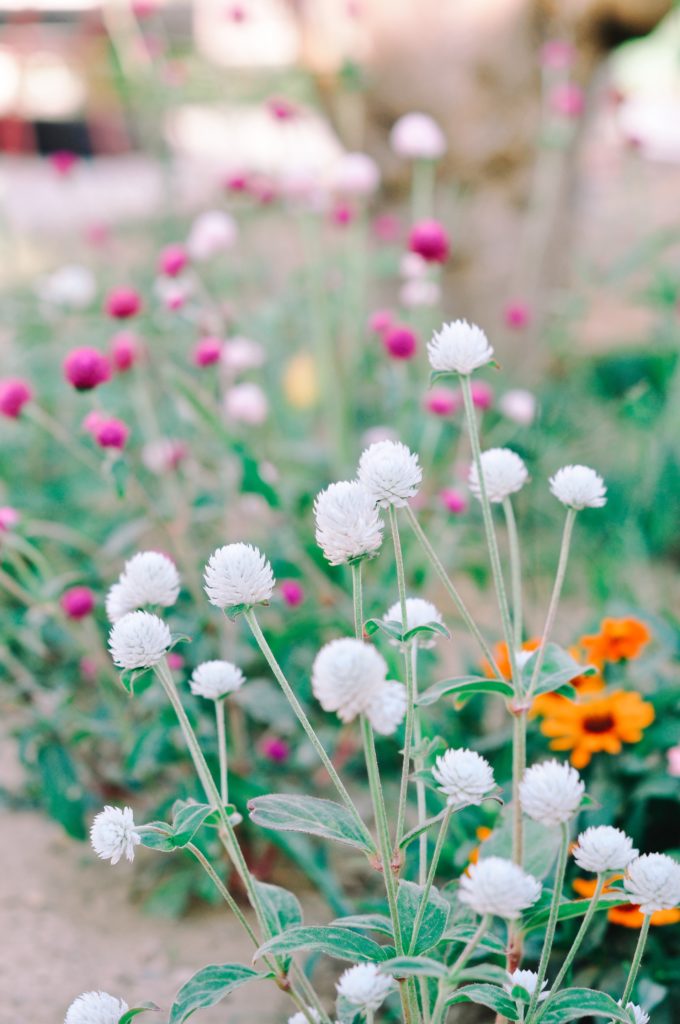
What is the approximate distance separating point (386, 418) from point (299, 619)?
999 millimetres

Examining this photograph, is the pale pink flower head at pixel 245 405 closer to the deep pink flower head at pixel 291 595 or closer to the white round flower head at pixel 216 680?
the deep pink flower head at pixel 291 595

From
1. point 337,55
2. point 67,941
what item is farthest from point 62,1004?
point 337,55

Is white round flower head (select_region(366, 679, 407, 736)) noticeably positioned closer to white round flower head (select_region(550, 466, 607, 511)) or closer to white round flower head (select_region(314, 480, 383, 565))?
white round flower head (select_region(314, 480, 383, 565))

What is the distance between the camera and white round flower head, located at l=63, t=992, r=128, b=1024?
89cm

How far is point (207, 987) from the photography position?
900 millimetres

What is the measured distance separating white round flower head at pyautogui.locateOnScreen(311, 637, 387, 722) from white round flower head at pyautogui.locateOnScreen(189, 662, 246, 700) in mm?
258

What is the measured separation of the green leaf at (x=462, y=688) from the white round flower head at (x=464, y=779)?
0.05 meters

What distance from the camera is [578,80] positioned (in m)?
3.21

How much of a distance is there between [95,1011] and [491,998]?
328 millimetres

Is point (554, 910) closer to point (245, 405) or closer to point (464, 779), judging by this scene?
A: point (464, 779)

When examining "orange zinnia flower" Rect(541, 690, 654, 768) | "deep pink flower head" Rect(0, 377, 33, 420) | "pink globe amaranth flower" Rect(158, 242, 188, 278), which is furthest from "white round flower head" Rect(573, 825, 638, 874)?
"pink globe amaranth flower" Rect(158, 242, 188, 278)

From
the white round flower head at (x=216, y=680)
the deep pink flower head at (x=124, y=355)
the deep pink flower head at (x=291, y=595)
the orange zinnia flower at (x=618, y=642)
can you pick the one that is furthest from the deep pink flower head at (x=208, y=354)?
the white round flower head at (x=216, y=680)

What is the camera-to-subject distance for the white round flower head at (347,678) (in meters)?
0.70

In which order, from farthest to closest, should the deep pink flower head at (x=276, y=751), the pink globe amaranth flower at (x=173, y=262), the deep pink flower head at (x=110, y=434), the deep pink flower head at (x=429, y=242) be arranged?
the pink globe amaranth flower at (x=173, y=262), the deep pink flower head at (x=429, y=242), the deep pink flower head at (x=276, y=751), the deep pink flower head at (x=110, y=434)
